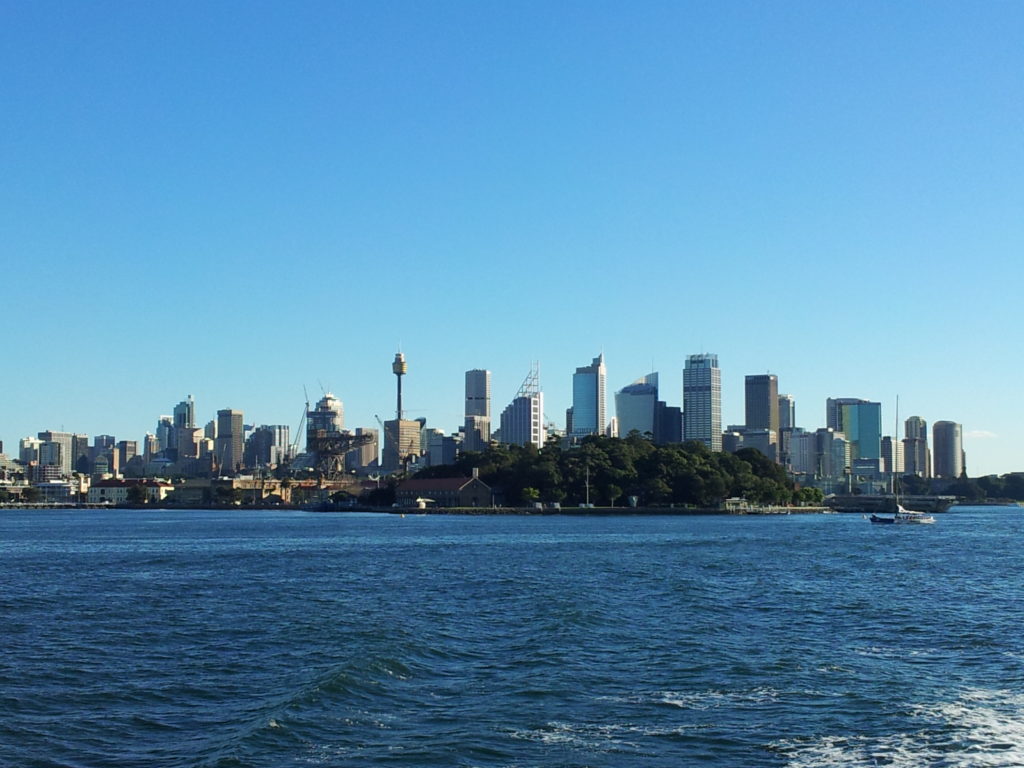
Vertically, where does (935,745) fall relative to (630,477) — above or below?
below

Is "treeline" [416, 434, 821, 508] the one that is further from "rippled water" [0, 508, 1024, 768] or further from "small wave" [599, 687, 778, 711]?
"small wave" [599, 687, 778, 711]

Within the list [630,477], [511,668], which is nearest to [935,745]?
[511,668]

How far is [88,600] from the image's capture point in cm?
3638

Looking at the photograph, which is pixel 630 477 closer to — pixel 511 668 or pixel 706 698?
pixel 511 668

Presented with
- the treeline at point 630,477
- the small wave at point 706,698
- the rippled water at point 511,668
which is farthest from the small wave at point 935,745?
the treeline at point 630,477

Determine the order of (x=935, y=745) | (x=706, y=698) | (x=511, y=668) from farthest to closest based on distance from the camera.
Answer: (x=511, y=668)
(x=706, y=698)
(x=935, y=745)

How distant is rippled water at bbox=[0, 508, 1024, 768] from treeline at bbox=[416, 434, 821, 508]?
102 metres

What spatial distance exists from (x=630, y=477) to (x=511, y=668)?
12743 cm

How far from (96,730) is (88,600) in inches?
761

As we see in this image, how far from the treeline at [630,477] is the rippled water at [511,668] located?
10159cm

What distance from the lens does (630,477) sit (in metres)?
150

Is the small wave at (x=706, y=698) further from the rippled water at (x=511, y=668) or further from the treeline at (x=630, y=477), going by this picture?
the treeline at (x=630, y=477)

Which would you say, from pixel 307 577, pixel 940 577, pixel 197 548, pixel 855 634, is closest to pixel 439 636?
pixel 855 634

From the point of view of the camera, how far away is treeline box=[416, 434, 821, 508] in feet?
490
